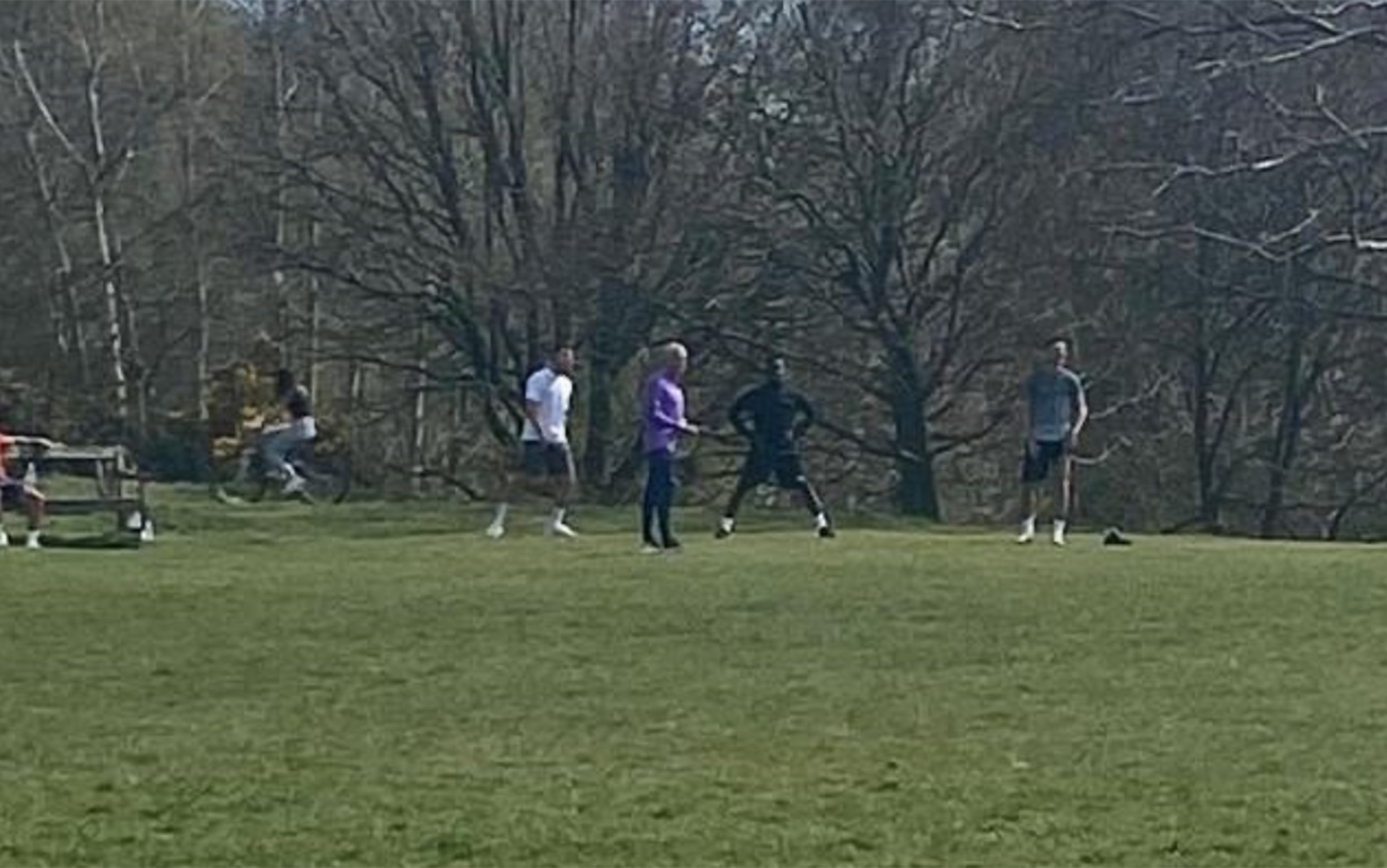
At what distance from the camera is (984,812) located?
34.8 ft

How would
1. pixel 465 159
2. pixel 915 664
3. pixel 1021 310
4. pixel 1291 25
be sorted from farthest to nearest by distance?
pixel 465 159 → pixel 1021 310 → pixel 1291 25 → pixel 915 664

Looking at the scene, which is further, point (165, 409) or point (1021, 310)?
point (165, 409)

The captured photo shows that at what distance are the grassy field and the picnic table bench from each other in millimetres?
4907

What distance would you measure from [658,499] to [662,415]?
746 mm

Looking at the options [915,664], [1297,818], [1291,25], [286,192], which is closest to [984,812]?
[1297,818]

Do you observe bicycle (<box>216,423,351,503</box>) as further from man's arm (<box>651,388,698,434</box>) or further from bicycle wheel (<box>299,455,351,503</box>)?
man's arm (<box>651,388,698,434</box>)

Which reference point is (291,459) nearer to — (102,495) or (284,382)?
(284,382)

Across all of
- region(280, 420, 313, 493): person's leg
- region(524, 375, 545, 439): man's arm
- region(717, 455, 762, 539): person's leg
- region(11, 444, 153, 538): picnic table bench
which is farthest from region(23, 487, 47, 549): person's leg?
region(280, 420, 313, 493): person's leg

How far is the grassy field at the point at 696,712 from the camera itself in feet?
33.5

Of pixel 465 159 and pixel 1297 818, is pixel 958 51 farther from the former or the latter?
pixel 1297 818

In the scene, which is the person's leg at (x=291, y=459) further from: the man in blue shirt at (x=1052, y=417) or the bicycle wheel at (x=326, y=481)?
the man in blue shirt at (x=1052, y=417)

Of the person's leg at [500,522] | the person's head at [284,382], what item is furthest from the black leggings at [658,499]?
the person's head at [284,382]

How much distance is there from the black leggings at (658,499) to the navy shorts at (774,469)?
1842 mm

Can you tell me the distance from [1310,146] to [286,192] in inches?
657
